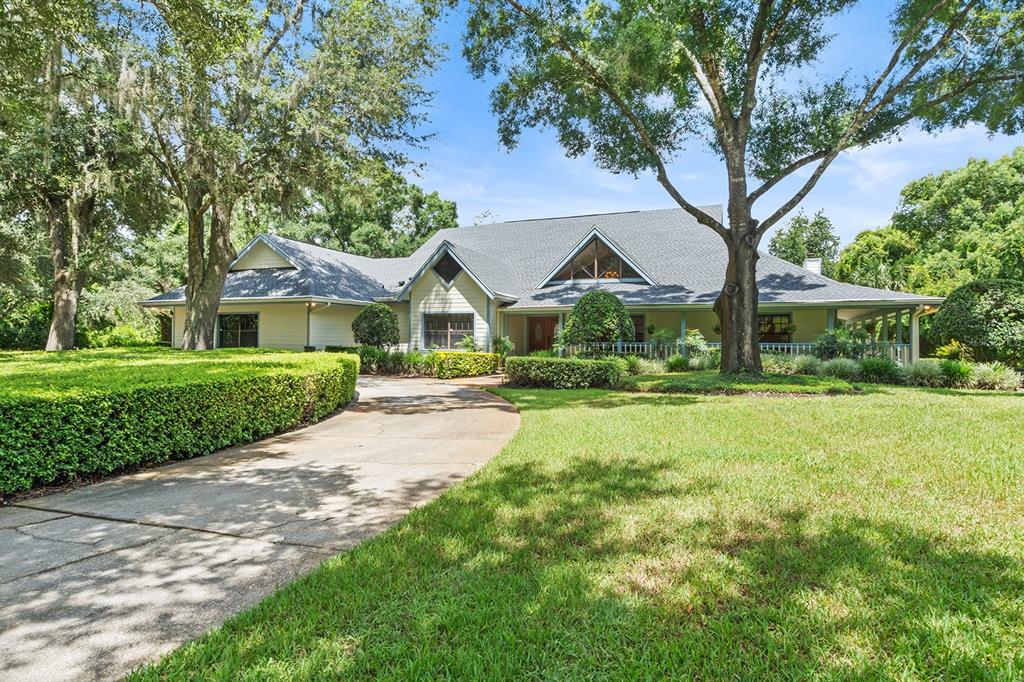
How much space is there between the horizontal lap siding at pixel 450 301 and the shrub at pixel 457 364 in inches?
76.5

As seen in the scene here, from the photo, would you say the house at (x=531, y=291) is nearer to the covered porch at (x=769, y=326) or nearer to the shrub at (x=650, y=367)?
the covered porch at (x=769, y=326)

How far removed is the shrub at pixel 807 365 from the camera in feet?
50.3

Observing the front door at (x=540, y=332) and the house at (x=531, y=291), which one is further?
the front door at (x=540, y=332)

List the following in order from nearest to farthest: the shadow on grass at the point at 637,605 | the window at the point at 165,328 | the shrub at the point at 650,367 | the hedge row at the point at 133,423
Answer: the shadow on grass at the point at 637,605, the hedge row at the point at 133,423, the shrub at the point at 650,367, the window at the point at 165,328

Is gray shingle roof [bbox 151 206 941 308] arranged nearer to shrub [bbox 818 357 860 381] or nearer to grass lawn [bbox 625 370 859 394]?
shrub [bbox 818 357 860 381]

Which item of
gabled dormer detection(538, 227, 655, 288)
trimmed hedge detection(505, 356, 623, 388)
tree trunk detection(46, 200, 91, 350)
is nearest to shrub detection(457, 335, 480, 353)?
gabled dormer detection(538, 227, 655, 288)

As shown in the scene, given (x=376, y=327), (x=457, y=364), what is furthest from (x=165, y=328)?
(x=457, y=364)

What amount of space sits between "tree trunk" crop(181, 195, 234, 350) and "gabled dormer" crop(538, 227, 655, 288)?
12.0 metres

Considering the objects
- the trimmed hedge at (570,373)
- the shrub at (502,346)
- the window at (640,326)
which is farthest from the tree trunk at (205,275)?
the window at (640,326)

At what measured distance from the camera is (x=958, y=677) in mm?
2166

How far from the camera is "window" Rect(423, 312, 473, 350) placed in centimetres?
2111

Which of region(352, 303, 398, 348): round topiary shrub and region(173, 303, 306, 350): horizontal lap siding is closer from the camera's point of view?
region(352, 303, 398, 348): round topiary shrub

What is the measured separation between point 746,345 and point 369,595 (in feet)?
44.4

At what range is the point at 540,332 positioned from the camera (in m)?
23.7
